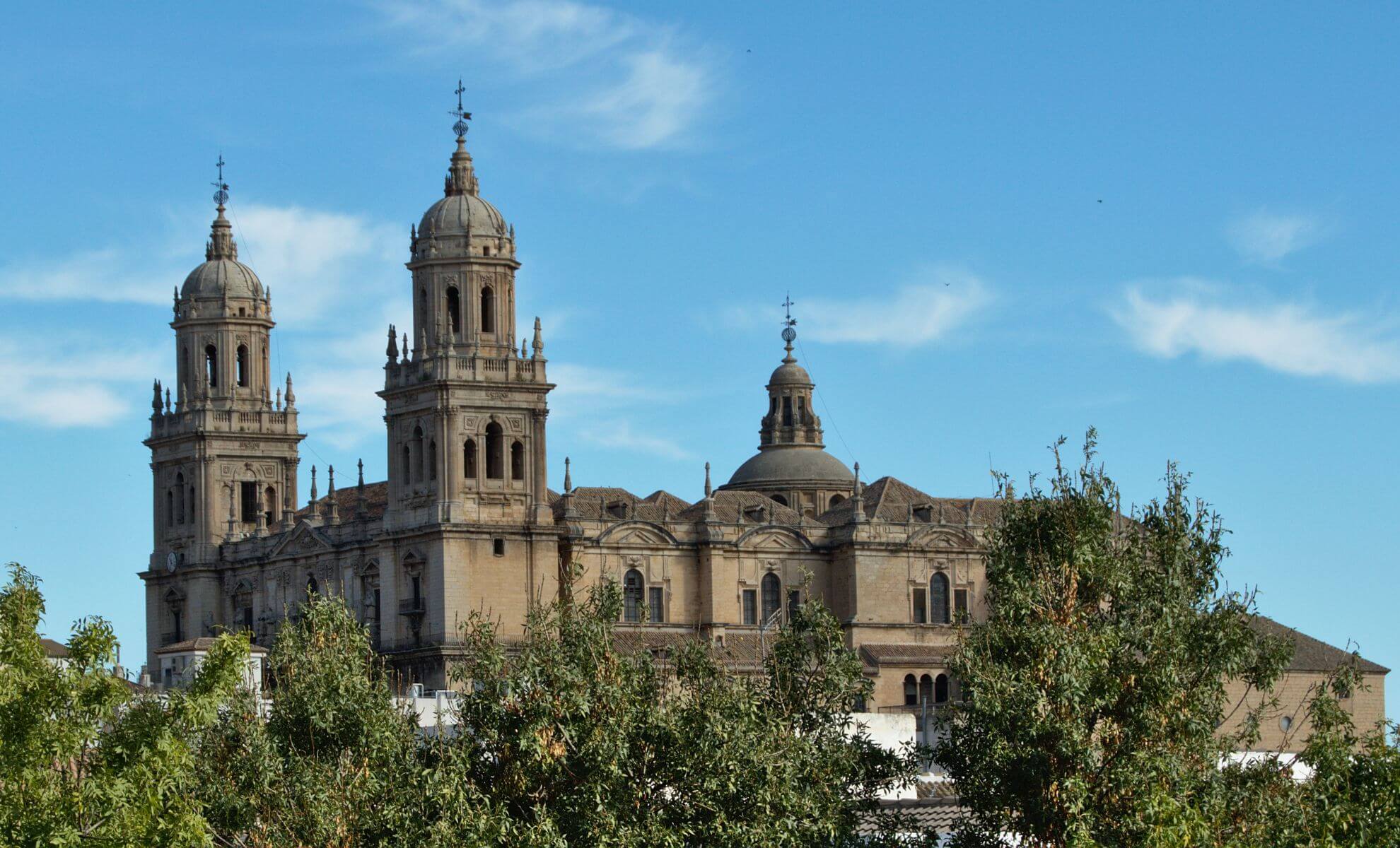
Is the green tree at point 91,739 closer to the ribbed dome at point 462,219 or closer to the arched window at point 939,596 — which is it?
the ribbed dome at point 462,219

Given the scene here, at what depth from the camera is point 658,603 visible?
9969 cm

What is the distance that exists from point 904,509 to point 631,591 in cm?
1162

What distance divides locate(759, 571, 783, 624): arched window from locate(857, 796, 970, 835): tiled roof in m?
40.2

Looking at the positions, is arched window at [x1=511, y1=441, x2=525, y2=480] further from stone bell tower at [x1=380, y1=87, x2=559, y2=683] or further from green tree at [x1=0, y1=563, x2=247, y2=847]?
green tree at [x1=0, y1=563, x2=247, y2=847]

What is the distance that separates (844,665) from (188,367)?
6129cm

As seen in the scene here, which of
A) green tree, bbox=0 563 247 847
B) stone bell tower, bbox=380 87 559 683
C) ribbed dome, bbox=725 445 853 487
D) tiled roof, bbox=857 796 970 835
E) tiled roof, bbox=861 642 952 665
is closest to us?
green tree, bbox=0 563 247 847

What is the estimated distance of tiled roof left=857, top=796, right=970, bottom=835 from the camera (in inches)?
2035

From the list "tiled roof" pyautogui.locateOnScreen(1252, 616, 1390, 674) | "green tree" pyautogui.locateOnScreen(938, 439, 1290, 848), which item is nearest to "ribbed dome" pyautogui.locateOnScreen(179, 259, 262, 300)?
"tiled roof" pyautogui.locateOnScreen(1252, 616, 1390, 674)

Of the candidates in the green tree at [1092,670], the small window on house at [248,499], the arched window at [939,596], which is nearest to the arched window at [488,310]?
the small window on house at [248,499]

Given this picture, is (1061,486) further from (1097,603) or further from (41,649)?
(41,649)

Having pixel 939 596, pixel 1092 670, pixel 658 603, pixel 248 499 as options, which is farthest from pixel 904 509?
pixel 1092 670

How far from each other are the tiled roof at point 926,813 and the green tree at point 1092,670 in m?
3.69

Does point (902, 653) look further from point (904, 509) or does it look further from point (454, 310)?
point (454, 310)

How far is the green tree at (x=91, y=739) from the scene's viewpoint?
41.0 metres
